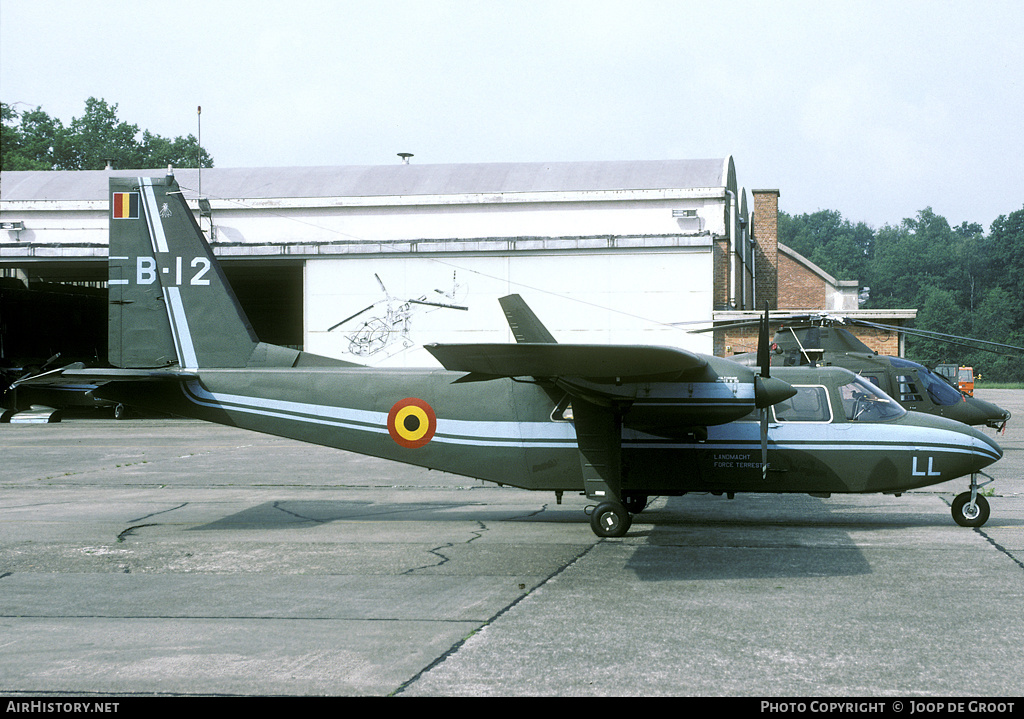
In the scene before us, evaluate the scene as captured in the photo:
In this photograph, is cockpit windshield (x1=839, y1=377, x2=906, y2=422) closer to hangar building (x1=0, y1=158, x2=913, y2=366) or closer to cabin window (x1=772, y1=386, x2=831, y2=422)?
cabin window (x1=772, y1=386, x2=831, y2=422)

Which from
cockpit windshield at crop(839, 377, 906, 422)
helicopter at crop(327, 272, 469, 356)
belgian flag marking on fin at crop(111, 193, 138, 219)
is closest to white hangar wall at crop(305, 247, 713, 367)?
helicopter at crop(327, 272, 469, 356)

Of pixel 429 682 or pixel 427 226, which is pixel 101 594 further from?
pixel 427 226

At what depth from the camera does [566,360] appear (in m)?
11.1

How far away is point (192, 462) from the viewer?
906 inches

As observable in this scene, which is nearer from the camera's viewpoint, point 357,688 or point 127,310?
point 357,688

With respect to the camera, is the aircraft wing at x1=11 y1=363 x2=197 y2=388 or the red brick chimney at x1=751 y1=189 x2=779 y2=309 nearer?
the aircraft wing at x1=11 y1=363 x2=197 y2=388

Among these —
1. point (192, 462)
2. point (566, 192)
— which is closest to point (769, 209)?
point (566, 192)

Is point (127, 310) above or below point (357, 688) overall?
above

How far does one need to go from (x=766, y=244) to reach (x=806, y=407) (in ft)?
126

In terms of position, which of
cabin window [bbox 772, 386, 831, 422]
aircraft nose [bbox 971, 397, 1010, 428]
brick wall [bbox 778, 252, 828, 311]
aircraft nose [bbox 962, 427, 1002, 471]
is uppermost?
brick wall [bbox 778, 252, 828, 311]

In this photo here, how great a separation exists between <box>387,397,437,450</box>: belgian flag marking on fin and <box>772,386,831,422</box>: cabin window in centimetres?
509

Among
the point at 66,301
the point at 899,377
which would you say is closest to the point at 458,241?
the point at 899,377

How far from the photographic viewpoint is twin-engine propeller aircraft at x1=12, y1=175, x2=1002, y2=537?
12.5 metres

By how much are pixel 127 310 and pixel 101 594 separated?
6.09 m
